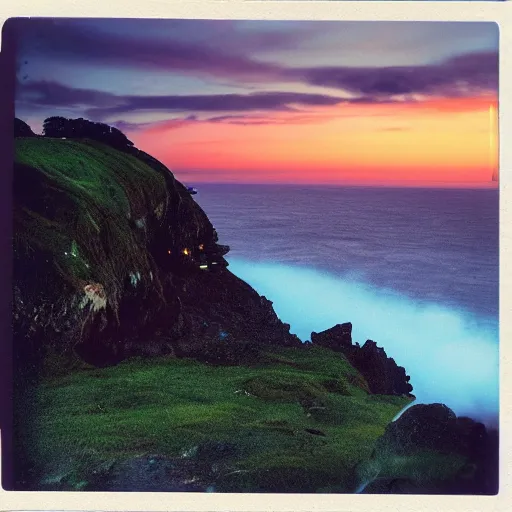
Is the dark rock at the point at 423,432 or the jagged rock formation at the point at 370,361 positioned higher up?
the jagged rock formation at the point at 370,361

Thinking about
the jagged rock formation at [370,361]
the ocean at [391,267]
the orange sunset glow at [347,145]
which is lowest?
the jagged rock formation at [370,361]

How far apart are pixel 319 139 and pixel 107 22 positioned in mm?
2104

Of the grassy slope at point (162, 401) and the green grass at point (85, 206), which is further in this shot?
the green grass at point (85, 206)

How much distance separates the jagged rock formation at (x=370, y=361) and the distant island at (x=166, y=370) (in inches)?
0.5

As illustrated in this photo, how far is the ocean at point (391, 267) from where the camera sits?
721cm

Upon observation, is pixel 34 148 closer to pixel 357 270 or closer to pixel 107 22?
pixel 107 22

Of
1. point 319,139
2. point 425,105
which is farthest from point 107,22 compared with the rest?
point 425,105

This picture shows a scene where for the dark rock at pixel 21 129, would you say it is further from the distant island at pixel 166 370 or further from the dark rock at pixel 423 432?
the dark rock at pixel 423 432

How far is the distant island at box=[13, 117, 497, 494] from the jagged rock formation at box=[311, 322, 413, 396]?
0.04ft

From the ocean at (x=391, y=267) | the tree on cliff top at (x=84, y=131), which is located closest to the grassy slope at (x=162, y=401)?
the tree on cliff top at (x=84, y=131)
